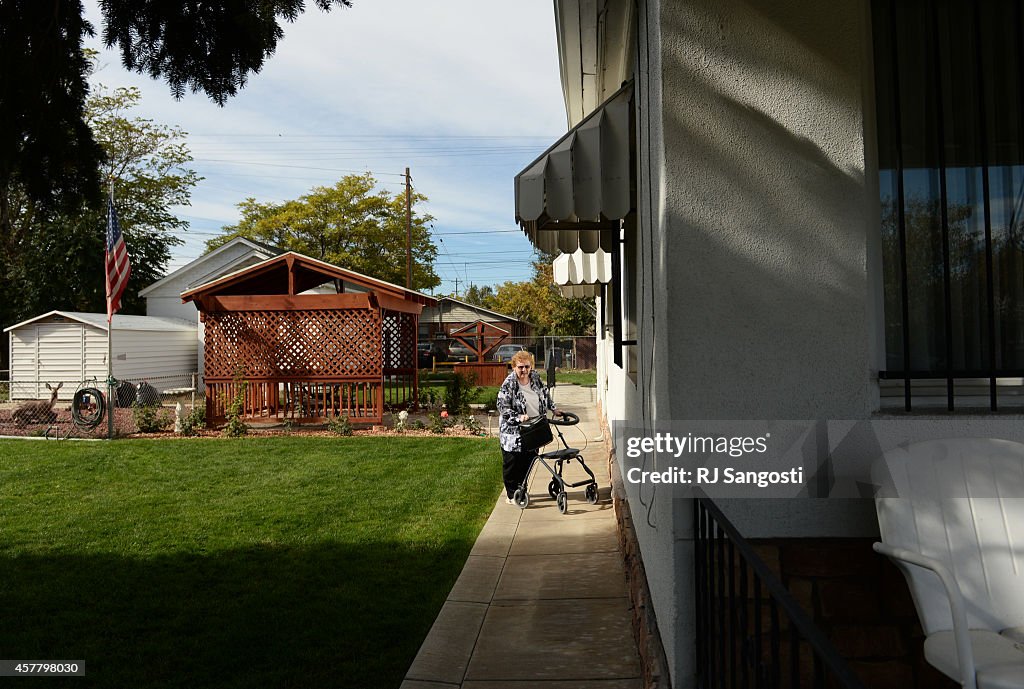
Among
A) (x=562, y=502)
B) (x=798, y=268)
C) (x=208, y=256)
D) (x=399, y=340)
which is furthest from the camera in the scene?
(x=208, y=256)

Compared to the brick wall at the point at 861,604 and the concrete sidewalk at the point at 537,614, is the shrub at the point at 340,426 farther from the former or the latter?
the brick wall at the point at 861,604

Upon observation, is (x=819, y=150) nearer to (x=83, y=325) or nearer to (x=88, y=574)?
(x=88, y=574)

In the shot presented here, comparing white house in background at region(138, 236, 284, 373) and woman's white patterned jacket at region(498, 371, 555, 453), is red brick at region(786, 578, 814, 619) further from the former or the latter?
white house in background at region(138, 236, 284, 373)

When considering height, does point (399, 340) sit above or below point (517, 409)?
above

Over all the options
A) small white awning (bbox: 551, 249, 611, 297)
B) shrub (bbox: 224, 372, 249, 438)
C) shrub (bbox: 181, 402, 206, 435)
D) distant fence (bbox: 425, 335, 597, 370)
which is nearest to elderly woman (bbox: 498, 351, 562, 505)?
small white awning (bbox: 551, 249, 611, 297)

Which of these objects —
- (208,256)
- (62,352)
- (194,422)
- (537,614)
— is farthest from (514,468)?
(208,256)

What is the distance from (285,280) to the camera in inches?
666

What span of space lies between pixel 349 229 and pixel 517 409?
36008mm

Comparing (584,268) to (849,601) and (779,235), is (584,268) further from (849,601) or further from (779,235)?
(849,601)

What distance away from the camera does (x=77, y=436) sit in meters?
13.6

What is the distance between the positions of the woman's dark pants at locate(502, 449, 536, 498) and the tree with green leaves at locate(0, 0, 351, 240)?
4.35 meters

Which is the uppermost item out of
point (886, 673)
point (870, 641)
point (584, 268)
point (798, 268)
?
point (584, 268)

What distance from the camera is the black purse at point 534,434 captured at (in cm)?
740

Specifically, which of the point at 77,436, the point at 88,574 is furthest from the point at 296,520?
the point at 77,436
